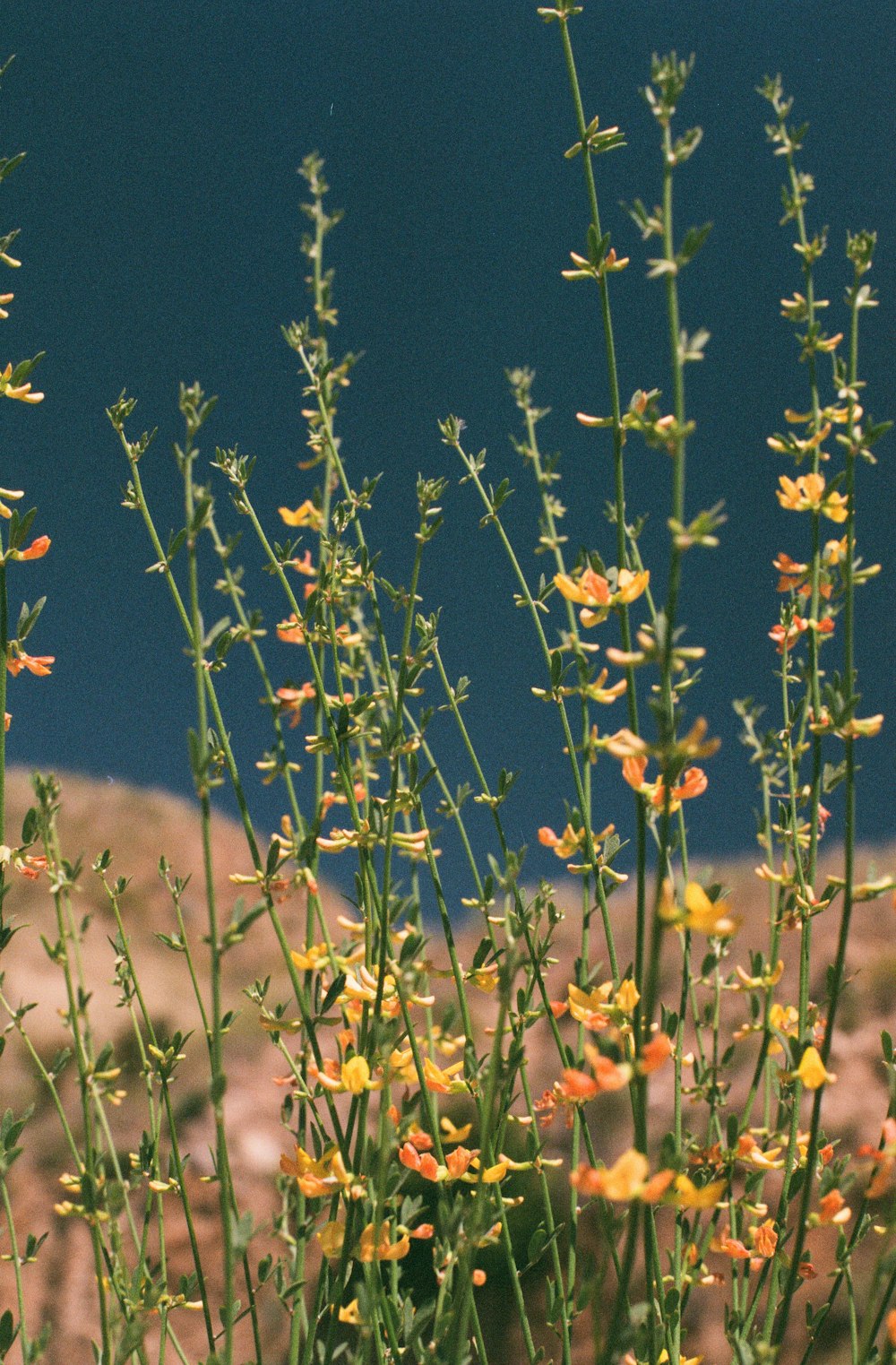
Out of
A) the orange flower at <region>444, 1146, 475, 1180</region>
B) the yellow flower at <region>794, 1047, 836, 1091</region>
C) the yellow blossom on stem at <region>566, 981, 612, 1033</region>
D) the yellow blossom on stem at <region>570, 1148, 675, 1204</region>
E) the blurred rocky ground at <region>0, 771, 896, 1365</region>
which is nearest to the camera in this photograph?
the yellow blossom on stem at <region>570, 1148, 675, 1204</region>

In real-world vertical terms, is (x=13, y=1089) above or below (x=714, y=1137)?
below

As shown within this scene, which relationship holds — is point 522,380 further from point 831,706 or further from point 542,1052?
point 542,1052

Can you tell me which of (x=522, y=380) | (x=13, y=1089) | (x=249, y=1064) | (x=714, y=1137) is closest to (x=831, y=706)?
(x=714, y=1137)

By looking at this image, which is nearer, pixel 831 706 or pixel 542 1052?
pixel 831 706

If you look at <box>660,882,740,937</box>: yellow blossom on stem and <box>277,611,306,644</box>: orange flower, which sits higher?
<box>277,611,306,644</box>: orange flower

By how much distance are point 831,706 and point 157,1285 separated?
30.1 inches

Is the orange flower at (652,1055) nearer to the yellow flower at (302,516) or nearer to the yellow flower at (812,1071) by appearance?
the yellow flower at (812,1071)

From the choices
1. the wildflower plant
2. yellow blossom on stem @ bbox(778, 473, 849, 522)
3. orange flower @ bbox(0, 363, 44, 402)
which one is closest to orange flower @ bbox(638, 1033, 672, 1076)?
the wildflower plant

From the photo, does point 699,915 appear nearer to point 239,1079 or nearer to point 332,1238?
point 332,1238

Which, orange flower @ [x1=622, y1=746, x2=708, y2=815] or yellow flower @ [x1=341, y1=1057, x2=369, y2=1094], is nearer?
orange flower @ [x1=622, y1=746, x2=708, y2=815]

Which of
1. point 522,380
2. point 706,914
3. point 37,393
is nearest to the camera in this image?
point 706,914

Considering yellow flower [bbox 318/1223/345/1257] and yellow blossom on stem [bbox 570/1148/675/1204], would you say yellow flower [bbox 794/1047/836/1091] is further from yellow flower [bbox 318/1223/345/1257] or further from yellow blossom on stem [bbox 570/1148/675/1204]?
yellow flower [bbox 318/1223/345/1257]

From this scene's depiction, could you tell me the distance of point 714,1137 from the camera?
1.09 m

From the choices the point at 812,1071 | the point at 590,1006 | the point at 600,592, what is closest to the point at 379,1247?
the point at 590,1006
